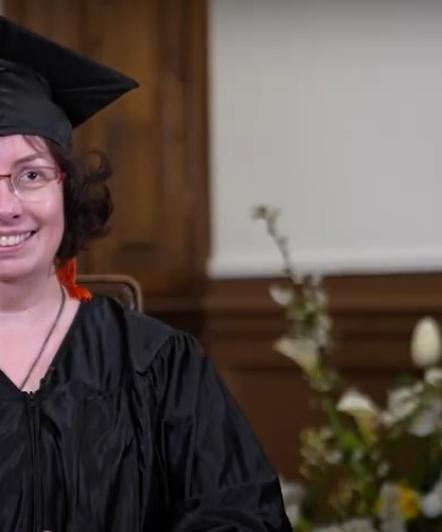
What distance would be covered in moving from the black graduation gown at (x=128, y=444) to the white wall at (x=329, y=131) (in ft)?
3.60

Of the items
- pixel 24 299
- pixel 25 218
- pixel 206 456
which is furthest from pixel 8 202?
pixel 206 456

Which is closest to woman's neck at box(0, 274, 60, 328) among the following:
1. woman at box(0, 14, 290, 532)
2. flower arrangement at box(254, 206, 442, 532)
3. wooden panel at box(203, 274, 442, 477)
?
woman at box(0, 14, 290, 532)

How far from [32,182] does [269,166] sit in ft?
4.09

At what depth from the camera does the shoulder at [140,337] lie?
1.67 m

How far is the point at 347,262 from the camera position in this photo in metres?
2.74

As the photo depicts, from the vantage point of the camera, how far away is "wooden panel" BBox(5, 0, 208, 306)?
281cm

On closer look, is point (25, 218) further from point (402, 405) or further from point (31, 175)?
point (402, 405)

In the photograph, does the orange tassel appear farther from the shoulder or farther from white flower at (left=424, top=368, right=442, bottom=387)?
white flower at (left=424, top=368, right=442, bottom=387)

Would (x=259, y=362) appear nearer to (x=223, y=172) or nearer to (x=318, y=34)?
(x=223, y=172)

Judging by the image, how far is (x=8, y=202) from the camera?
157cm

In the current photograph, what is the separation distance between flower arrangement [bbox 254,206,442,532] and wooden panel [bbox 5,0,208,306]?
28.7 inches

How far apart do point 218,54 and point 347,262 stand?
0.52 meters

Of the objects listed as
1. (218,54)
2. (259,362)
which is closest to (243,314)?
(259,362)

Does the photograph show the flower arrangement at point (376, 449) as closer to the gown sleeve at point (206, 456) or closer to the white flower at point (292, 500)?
the white flower at point (292, 500)
